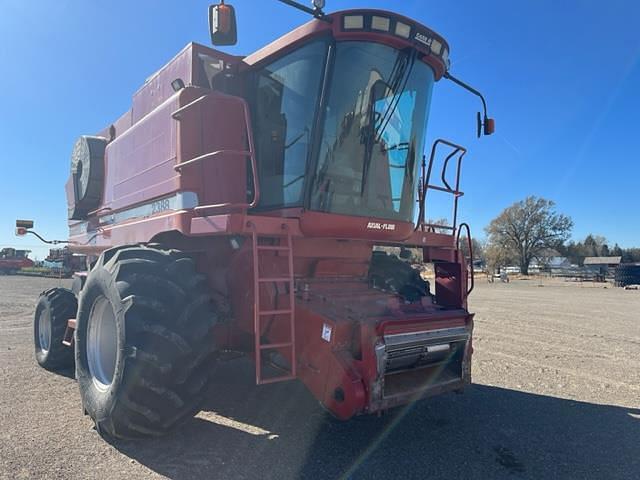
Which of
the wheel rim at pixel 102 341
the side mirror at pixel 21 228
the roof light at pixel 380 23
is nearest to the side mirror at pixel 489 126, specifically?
the roof light at pixel 380 23

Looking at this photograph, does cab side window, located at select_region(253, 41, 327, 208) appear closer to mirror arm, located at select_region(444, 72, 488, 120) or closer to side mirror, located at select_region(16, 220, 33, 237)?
mirror arm, located at select_region(444, 72, 488, 120)

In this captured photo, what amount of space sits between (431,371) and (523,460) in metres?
0.97

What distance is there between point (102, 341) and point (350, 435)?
8.51 feet

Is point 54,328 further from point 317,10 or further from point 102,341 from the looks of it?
point 317,10

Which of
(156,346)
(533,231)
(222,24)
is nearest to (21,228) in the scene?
(156,346)

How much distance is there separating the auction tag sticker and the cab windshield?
1061mm

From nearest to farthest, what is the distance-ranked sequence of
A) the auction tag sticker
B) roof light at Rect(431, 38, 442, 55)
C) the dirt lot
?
the dirt lot
the auction tag sticker
roof light at Rect(431, 38, 442, 55)

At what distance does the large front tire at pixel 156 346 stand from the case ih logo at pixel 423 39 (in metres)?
2.86

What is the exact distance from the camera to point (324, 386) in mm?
3551

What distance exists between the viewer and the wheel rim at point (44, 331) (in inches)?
257

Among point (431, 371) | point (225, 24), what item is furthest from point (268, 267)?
point (225, 24)

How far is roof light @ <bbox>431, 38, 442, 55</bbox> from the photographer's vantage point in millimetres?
4383

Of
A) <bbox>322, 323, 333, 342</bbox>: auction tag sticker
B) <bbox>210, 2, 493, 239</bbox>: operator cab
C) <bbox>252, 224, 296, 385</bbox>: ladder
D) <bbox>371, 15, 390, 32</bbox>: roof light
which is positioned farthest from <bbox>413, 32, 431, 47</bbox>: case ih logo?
<bbox>322, 323, 333, 342</bbox>: auction tag sticker

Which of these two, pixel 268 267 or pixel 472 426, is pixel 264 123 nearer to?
pixel 268 267
